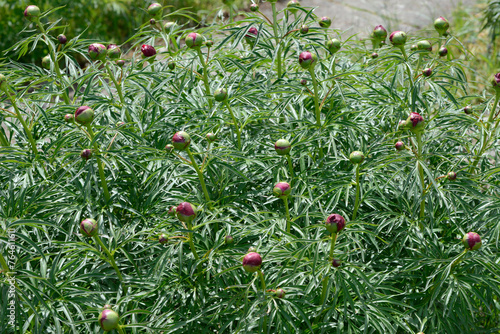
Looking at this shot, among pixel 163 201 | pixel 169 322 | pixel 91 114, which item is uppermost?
pixel 91 114

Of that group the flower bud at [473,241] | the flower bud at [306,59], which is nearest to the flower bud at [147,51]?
the flower bud at [306,59]

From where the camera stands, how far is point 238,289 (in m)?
1.98

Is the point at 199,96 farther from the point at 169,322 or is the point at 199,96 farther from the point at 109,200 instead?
the point at 169,322

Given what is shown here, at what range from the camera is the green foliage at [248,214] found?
1.83 meters

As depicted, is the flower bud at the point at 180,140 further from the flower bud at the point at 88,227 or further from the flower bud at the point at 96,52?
the flower bud at the point at 96,52

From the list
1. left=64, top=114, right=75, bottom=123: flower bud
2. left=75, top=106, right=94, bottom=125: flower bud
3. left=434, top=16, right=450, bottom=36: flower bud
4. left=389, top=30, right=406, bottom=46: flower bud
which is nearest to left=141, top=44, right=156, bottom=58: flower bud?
left=64, top=114, right=75, bottom=123: flower bud

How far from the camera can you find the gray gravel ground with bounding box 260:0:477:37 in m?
6.74

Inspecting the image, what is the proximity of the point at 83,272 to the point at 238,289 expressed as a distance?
63 cm

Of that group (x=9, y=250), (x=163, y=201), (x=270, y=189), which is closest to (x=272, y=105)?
(x=270, y=189)

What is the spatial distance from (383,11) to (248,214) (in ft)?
19.3

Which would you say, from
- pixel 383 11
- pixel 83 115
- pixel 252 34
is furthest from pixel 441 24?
pixel 383 11

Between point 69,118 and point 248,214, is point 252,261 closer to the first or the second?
point 248,214

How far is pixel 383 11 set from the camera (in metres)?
7.09

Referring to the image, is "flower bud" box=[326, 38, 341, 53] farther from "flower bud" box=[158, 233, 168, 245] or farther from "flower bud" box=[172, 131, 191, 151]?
"flower bud" box=[158, 233, 168, 245]
